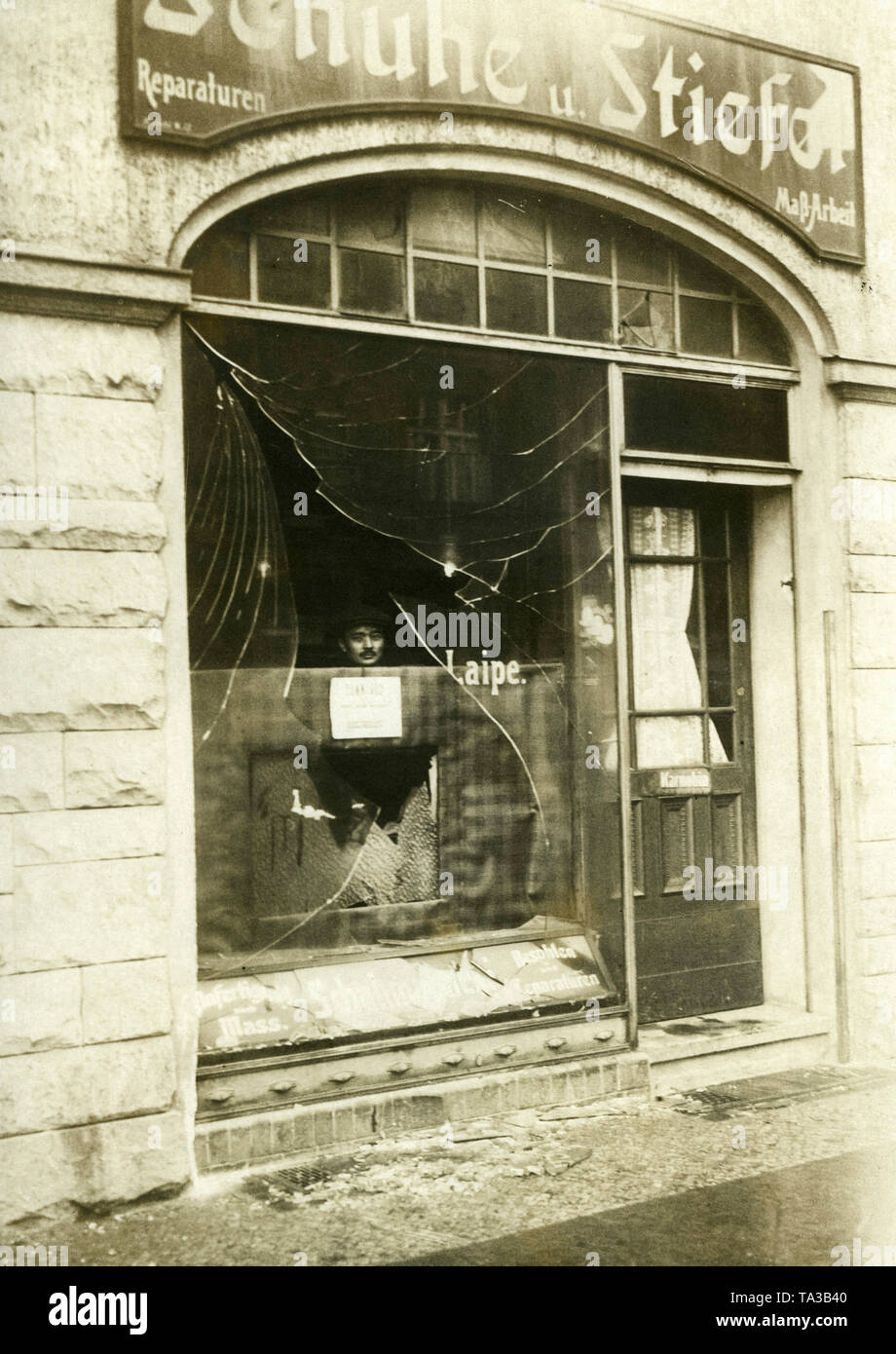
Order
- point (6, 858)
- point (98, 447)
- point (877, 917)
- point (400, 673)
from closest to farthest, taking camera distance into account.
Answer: point (6, 858), point (98, 447), point (400, 673), point (877, 917)

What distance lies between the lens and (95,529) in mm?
4938

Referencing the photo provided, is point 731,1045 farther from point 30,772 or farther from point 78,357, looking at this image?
point 78,357

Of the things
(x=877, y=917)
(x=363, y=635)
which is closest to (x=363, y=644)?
(x=363, y=635)

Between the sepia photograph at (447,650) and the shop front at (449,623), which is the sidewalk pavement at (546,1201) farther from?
the shop front at (449,623)

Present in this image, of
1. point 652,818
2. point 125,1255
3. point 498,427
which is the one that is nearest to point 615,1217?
point 125,1255

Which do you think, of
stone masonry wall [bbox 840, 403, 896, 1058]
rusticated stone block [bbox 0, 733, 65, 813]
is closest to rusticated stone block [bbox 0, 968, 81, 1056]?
rusticated stone block [bbox 0, 733, 65, 813]

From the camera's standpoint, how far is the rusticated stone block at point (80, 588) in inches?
189

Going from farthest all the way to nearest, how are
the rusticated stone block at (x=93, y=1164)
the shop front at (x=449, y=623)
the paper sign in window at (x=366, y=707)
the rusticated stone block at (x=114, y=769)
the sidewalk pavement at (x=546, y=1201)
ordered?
the paper sign in window at (x=366, y=707)
the shop front at (x=449, y=623)
the rusticated stone block at (x=114, y=769)
the rusticated stone block at (x=93, y=1164)
the sidewalk pavement at (x=546, y=1201)

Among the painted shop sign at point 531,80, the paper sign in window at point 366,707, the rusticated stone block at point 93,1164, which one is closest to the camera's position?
the rusticated stone block at point 93,1164

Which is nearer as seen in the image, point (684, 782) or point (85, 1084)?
point (85, 1084)

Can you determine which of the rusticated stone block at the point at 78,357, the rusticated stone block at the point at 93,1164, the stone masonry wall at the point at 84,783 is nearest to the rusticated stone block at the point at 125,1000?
the stone masonry wall at the point at 84,783

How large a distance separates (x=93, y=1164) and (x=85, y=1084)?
312 millimetres
